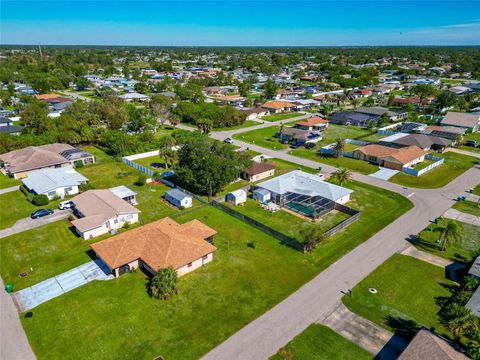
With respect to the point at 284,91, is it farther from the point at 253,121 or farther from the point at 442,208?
the point at 442,208

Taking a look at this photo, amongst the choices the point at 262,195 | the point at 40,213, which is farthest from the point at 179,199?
the point at 40,213

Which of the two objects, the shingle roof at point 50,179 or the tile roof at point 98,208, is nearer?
the tile roof at point 98,208

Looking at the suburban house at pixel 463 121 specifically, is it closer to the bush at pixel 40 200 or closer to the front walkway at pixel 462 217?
the front walkway at pixel 462 217

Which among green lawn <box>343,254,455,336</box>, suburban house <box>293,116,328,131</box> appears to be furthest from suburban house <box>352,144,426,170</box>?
green lawn <box>343,254,455,336</box>

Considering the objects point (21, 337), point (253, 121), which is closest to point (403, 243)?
point (21, 337)

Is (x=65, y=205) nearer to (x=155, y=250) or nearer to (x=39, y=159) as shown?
(x=39, y=159)

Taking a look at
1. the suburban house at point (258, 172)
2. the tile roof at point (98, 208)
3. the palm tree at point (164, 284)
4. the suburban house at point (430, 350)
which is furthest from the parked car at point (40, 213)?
the suburban house at point (430, 350)
